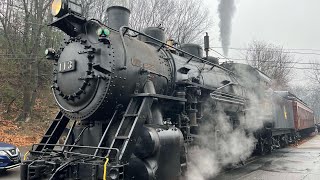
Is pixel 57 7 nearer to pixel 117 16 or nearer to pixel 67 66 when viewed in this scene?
pixel 67 66

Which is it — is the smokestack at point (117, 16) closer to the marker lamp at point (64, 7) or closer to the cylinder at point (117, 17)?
the cylinder at point (117, 17)

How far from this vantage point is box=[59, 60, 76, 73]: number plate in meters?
5.62

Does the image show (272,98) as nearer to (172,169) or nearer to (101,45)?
(172,169)

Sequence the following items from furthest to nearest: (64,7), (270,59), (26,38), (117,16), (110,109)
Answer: (270,59)
(26,38)
(117,16)
(110,109)
(64,7)

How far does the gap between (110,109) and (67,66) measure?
1142 millimetres

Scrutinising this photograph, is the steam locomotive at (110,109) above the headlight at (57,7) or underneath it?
underneath

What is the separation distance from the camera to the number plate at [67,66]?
562cm

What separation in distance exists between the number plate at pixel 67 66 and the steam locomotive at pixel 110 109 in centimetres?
2

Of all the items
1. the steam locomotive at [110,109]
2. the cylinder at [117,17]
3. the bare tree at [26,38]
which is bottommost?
the steam locomotive at [110,109]

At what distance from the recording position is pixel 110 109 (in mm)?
5688

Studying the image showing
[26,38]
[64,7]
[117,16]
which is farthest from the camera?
[26,38]

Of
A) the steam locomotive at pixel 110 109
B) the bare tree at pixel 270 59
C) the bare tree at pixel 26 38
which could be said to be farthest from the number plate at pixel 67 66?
the bare tree at pixel 270 59

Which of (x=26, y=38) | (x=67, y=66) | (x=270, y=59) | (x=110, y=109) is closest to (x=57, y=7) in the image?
(x=67, y=66)

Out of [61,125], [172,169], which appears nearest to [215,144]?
[172,169]
